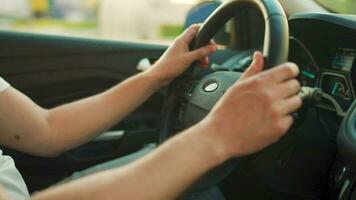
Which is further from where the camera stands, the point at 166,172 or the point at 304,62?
the point at 304,62

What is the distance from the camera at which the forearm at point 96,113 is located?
1196mm

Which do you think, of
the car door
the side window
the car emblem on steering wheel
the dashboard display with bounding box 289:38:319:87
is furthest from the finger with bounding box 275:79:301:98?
the side window

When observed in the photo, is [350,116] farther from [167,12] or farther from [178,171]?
[167,12]

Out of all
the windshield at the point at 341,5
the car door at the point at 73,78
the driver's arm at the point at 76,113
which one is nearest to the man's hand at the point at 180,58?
the driver's arm at the point at 76,113

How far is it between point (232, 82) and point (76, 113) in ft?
1.38

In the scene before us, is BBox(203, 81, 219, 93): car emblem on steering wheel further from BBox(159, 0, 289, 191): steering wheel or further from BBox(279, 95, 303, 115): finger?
BBox(279, 95, 303, 115): finger

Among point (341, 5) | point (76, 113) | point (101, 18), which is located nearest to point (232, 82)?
point (76, 113)

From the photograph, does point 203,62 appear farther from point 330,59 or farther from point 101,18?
point 101,18

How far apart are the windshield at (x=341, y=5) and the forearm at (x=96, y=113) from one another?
53cm

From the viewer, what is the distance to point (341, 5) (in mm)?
1364

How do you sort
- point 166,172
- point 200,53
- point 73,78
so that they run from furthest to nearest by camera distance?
point 73,78, point 200,53, point 166,172

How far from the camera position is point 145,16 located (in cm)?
252

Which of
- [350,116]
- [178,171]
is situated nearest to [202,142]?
[178,171]

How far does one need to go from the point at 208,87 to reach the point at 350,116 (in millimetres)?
294
